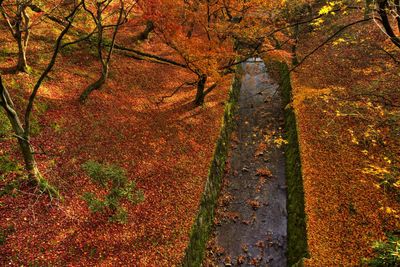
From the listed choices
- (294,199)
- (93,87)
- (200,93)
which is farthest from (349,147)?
→ (93,87)

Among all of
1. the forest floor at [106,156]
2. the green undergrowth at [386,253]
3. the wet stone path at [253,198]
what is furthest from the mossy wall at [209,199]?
the green undergrowth at [386,253]

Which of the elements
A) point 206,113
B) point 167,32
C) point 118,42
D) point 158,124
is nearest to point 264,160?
point 206,113

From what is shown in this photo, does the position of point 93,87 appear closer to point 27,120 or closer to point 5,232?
point 27,120

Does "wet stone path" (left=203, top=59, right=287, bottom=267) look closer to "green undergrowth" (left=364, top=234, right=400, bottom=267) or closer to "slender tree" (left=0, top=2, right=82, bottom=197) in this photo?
"green undergrowth" (left=364, top=234, right=400, bottom=267)

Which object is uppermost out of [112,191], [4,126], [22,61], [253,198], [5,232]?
[22,61]

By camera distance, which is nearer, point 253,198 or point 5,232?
point 5,232

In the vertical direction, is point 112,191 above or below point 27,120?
below

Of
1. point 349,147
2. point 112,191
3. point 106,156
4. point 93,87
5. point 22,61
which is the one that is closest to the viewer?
point 112,191

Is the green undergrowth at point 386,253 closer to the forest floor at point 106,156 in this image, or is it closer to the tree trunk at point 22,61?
the forest floor at point 106,156
